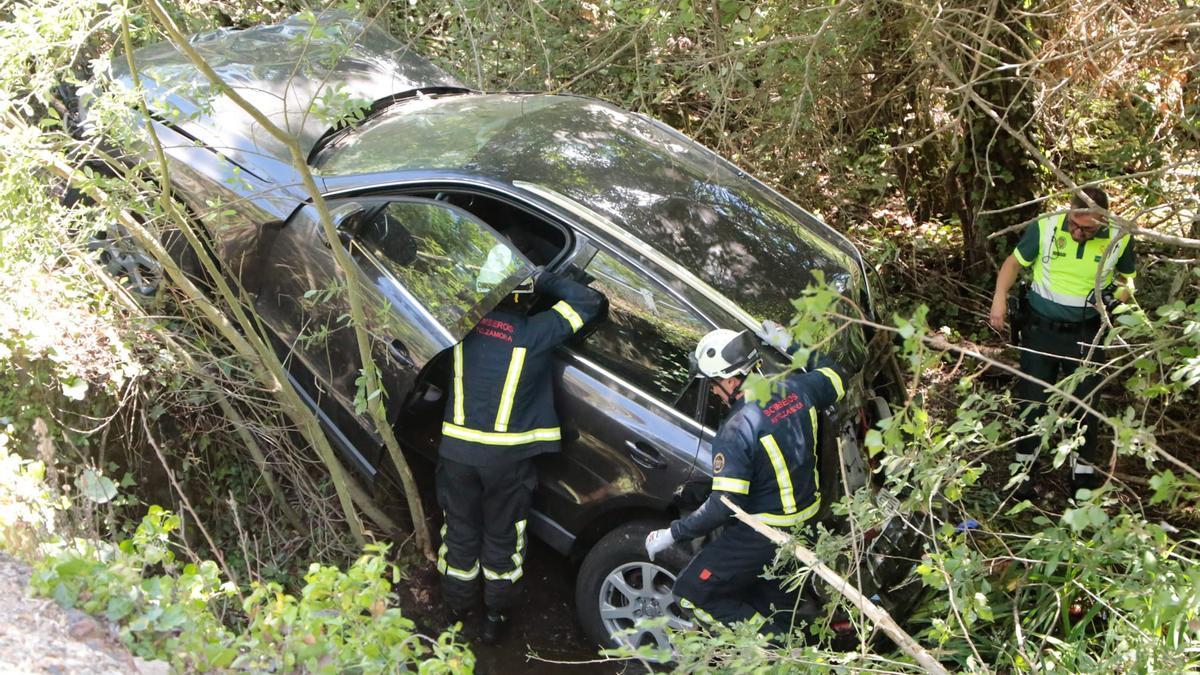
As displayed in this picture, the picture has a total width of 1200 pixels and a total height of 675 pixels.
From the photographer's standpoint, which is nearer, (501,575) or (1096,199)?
(501,575)

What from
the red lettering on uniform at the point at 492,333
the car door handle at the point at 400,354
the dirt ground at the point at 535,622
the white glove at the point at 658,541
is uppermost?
the red lettering on uniform at the point at 492,333

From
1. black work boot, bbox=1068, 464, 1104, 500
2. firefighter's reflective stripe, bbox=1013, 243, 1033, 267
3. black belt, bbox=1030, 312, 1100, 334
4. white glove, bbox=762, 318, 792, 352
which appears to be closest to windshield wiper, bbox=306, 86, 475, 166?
white glove, bbox=762, 318, 792, 352

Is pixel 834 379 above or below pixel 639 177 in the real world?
below

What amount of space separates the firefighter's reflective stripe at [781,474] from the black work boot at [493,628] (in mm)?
1361

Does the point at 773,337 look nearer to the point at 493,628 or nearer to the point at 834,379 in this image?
the point at 834,379

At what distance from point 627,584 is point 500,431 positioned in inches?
30.7

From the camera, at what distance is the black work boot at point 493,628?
13.4ft

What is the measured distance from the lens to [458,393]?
3756 millimetres

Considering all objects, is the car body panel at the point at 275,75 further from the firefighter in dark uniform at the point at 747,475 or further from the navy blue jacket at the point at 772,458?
the navy blue jacket at the point at 772,458

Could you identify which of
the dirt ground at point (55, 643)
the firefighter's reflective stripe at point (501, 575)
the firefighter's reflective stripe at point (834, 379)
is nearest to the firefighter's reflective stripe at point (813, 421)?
the firefighter's reflective stripe at point (834, 379)

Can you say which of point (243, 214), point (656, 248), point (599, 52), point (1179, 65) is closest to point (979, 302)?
→ point (1179, 65)

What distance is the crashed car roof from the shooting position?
375cm

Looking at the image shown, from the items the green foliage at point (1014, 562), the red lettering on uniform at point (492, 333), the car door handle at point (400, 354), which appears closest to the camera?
the green foliage at point (1014, 562)

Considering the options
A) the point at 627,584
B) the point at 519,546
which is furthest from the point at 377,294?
the point at 627,584
